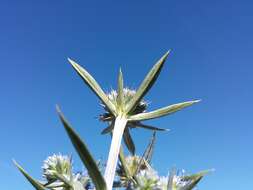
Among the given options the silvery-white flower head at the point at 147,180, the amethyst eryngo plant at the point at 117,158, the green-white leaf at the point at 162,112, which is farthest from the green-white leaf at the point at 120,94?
the silvery-white flower head at the point at 147,180

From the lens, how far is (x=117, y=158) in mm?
2350

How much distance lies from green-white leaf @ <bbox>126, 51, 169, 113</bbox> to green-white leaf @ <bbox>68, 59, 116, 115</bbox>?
142mm

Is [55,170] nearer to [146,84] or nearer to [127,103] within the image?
[127,103]

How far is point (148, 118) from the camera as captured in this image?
106 inches

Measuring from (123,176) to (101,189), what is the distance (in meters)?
1.04

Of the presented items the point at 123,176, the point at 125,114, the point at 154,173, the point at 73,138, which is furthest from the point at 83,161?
the point at 123,176

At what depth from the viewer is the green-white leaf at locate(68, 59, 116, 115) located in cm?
266

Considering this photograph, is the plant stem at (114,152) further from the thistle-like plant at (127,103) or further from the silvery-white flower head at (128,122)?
the silvery-white flower head at (128,122)

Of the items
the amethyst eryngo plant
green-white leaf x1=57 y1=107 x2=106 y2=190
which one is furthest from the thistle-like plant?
green-white leaf x1=57 y1=107 x2=106 y2=190

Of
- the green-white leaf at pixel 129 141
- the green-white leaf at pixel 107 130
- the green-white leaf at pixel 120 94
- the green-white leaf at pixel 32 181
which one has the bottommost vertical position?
the green-white leaf at pixel 32 181

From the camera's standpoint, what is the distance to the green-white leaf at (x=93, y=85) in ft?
8.73

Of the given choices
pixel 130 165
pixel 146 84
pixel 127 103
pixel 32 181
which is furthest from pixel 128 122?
pixel 32 181

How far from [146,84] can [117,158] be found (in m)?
0.64

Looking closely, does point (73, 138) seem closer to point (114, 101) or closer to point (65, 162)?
point (114, 101)
